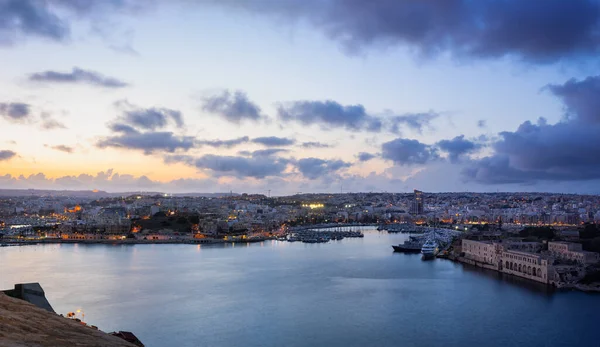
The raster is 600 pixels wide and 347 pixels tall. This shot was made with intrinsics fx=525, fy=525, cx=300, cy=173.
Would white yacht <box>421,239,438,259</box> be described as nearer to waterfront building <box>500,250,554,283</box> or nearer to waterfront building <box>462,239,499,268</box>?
waterfront building <box>462,239,499,268</box>

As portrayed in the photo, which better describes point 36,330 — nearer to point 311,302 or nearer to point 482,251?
point 311,302

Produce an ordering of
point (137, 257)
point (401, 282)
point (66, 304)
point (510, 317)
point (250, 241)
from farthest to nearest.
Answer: point (250, 241) < point (137, 257) < point (401, 282) < point (66, 304) < point (510, 317)

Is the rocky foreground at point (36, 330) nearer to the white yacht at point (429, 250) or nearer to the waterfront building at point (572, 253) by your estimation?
the waterfront building at point (572, 253)

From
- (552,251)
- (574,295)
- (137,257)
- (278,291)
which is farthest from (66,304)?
(552,251)

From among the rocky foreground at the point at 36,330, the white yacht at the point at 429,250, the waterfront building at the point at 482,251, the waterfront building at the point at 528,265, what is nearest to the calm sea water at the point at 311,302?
the waterfront building at the point at 528,265

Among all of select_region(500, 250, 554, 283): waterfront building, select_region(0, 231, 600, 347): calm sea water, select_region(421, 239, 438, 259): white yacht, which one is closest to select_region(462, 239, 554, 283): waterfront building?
select_region(500, 250, 554, 283): waterfront building

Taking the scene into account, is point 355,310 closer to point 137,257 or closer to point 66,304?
point 66,304
